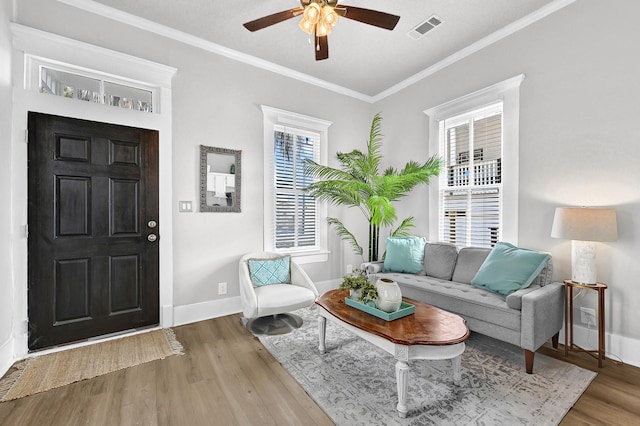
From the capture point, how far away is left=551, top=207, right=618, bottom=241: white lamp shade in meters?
2.20

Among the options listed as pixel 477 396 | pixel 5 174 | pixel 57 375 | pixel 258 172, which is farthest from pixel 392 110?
pixel 57 375

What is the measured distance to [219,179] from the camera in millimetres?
3406

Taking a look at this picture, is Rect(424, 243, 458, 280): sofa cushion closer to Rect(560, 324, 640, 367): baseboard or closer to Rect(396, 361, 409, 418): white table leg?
Rect(560, 324, 640, 367): baseboard

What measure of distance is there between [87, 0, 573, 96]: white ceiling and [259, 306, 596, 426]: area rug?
324 centimetres

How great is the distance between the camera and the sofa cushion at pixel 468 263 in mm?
3029

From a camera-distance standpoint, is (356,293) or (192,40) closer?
(356,293)

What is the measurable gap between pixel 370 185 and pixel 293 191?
1124 mm

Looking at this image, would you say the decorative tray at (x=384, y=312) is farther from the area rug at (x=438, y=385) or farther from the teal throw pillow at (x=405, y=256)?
the teal throw pillow at (x=405, y=256)

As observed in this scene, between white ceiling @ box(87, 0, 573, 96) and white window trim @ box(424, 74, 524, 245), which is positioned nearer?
white ceiling @ box(87, 0, 573, 96)

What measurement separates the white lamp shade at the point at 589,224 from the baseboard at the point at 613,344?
3.01 ft

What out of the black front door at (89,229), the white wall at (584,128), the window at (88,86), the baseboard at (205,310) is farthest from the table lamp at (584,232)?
the window at (88,86)

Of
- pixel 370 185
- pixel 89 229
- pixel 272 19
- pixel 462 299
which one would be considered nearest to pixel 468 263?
pixel 462 299

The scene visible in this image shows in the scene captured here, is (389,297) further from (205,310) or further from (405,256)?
(205,310)

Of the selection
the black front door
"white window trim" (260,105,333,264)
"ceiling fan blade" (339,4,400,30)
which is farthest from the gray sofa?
the black front door
